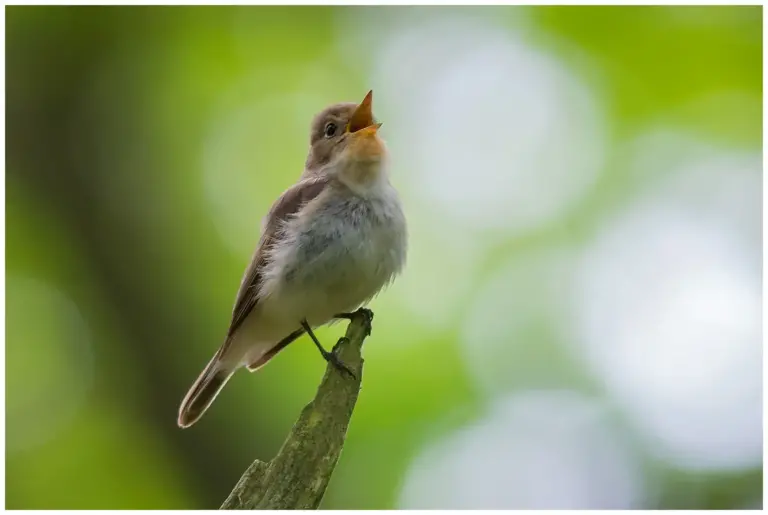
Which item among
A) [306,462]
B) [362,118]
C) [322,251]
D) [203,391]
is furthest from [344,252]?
[306,462]

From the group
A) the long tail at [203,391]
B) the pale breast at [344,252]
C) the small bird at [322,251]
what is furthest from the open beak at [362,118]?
the long tail at [203,391]

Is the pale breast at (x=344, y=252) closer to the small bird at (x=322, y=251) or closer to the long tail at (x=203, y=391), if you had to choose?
the small bird at (x=322, y=251)

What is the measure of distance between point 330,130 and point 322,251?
943 mm

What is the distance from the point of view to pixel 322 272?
15.8ft

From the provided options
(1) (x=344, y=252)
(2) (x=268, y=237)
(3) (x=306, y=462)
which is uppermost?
(2) (x=268, y=237)

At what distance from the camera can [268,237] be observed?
205 inches

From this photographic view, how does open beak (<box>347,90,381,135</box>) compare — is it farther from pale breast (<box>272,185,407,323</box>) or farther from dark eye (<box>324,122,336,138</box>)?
pale breast (<box>272,185,407,323</box>)

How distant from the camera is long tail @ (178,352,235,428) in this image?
5098 mm

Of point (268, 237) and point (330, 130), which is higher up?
point (330, 130)

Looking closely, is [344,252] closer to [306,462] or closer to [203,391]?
[203,391]

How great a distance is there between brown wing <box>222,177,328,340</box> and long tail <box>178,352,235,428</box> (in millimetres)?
188

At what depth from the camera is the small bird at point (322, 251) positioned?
484cm

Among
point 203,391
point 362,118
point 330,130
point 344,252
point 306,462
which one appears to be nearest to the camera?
point 306,462

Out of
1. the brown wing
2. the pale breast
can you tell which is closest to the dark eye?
the brown wing
